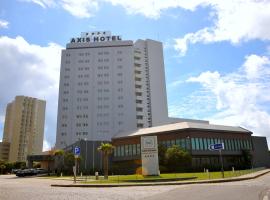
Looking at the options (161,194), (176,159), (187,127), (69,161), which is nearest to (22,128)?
(69,161)

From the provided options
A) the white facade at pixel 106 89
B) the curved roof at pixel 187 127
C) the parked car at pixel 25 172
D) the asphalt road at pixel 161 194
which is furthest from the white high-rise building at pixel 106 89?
the asphalt road at pixel 161 194

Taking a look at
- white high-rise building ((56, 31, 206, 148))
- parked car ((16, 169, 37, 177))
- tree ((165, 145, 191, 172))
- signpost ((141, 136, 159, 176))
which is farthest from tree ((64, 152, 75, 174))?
white high-rise building ((56, 31, 206, 148))

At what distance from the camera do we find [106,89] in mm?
130000

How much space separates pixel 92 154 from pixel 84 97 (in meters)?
46.7

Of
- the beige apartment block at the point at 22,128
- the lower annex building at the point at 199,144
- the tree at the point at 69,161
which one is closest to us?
the lower annex building at the point at 199,144

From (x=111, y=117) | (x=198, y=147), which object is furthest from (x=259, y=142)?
(x=111, y=117)

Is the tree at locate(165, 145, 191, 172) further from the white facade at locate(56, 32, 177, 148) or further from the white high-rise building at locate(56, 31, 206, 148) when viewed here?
the white facade at locate(56, 32, 177, 148)

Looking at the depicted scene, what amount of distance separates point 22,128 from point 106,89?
7465 cm

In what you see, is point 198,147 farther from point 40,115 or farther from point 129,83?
point 40,115

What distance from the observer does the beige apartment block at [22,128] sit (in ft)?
572

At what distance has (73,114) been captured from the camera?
126188 millimetres

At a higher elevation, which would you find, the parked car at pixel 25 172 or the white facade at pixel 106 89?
the white facade at pixel 106 89

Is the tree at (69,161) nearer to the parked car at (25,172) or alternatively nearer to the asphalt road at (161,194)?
the parked car at (25,172)

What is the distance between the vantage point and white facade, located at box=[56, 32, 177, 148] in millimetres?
123688
